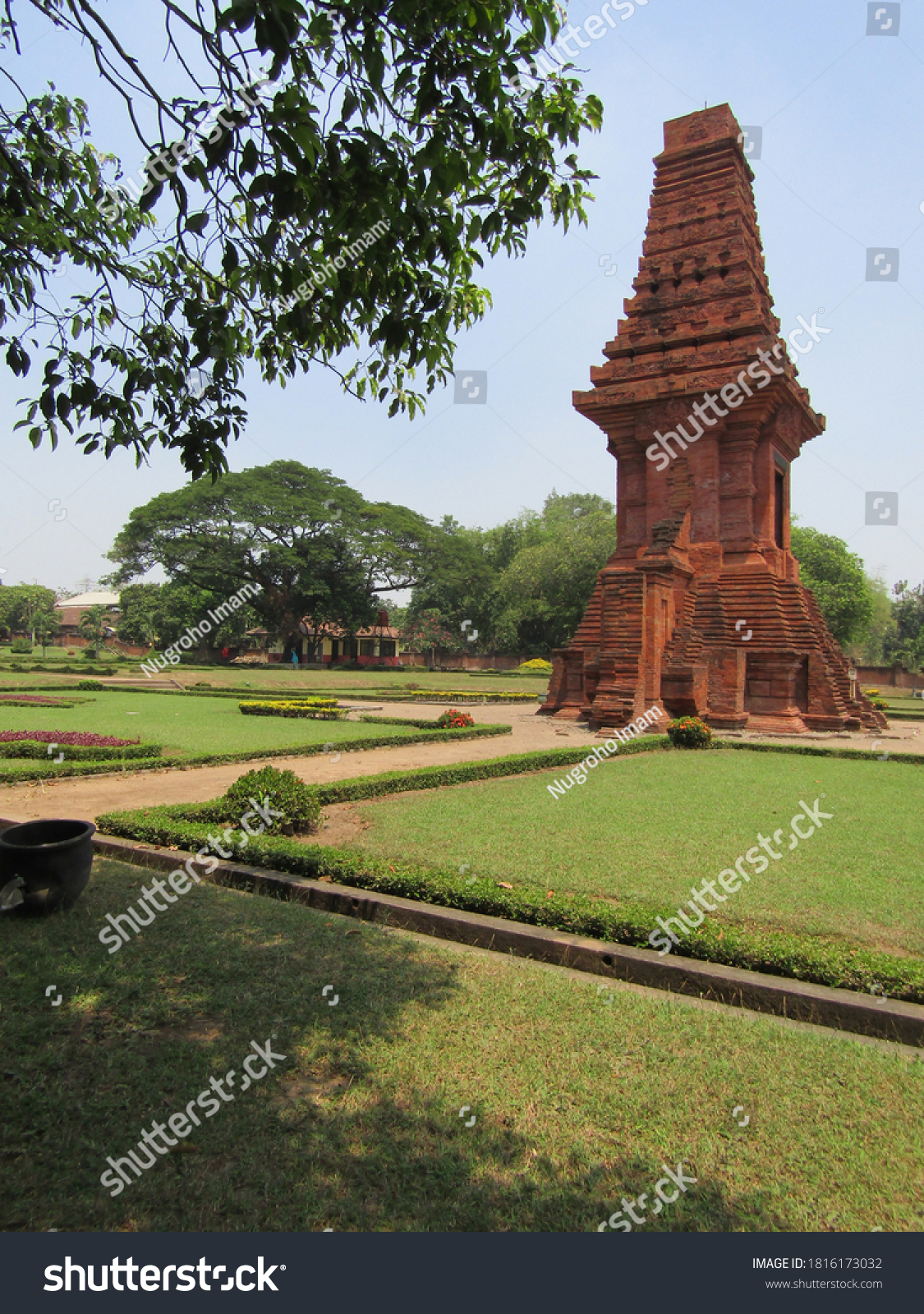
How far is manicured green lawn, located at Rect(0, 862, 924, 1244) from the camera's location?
6.63ft

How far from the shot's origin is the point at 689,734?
1295 cm

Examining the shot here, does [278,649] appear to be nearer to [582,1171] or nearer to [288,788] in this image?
[288,788]

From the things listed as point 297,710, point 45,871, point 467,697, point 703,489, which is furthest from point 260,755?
point 467,697

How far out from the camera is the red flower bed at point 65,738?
10.2 metres

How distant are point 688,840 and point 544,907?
7.93 feet

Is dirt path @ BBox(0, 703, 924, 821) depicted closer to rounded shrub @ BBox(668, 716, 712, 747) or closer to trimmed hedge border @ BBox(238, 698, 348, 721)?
rounded shrub @ BBox(668, 716, 712, 747)

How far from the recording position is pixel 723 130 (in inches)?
708

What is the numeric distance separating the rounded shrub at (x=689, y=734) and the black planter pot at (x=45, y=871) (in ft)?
35.0

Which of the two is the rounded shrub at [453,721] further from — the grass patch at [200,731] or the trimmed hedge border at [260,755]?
the grass patch at [200,731]

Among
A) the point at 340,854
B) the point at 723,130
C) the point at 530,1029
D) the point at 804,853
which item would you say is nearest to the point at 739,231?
the point at 723,130

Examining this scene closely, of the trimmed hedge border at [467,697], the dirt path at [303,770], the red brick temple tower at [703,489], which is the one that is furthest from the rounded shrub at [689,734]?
the trimmed hedge border at [467,697]

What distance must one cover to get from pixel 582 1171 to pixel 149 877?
3.69m

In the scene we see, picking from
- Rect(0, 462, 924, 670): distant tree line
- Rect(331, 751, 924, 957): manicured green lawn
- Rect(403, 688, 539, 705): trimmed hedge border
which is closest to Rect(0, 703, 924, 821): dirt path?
Rect(331, 751, 924, 957): manicured green lawn

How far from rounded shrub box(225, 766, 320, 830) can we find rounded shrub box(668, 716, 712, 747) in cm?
848
